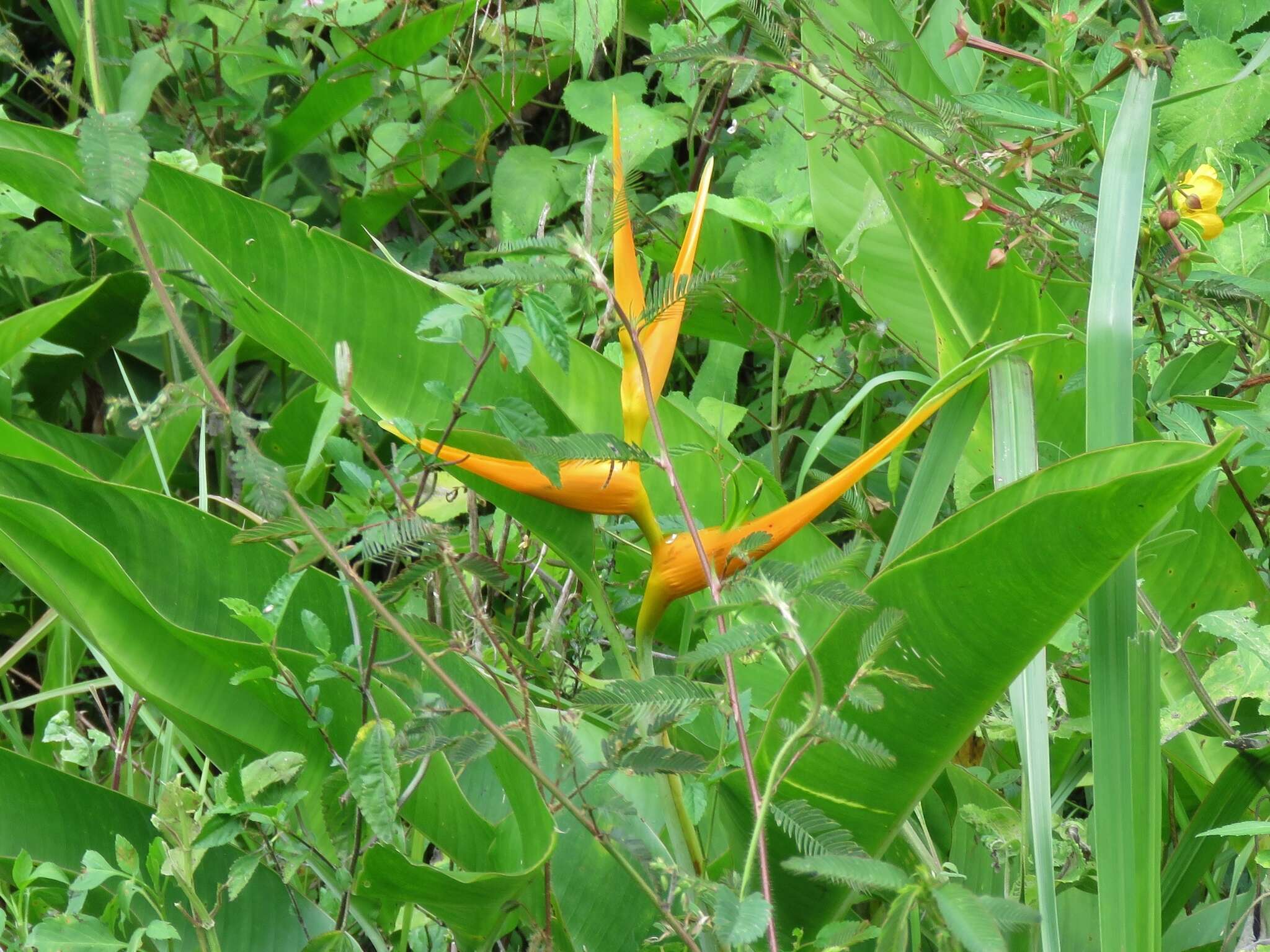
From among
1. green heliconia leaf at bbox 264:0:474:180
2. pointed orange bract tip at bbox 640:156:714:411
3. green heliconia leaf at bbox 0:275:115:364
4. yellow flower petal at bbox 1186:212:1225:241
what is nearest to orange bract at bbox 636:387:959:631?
pointed orange bract tip at bbox 640:156:714:411

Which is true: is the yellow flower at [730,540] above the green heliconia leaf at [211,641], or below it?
above

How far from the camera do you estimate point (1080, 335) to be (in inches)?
39.9

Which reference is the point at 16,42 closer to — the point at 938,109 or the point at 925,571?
the point at 938,109

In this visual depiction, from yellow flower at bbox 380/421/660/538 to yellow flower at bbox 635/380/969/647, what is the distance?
3 centimetres

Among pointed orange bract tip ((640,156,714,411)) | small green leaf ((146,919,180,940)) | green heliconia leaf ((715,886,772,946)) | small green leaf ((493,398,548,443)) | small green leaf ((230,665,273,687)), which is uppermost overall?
pointed orange bract tip ((640,156,714,411))

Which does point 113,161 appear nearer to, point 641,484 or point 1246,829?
point 641,484

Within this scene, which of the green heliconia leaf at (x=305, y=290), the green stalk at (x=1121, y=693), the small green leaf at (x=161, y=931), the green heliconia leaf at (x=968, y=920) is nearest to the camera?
the green heliconia leaf at (x=968, y=920)

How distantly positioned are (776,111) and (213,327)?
1.08m

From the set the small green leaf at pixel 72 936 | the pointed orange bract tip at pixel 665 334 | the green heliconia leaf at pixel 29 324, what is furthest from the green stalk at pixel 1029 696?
the green heliconia leaf at pixel 29 324

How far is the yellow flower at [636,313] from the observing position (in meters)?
0.78

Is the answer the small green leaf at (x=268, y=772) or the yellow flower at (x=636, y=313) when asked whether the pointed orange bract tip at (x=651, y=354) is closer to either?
the yellow flower at (x=636, y=313)

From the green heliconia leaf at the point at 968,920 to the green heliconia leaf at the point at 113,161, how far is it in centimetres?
52

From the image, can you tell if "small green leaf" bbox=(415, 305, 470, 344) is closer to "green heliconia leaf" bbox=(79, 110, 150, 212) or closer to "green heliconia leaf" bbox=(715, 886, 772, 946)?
"green heliconia leaf" bbox=(79, 110, 150, 212)

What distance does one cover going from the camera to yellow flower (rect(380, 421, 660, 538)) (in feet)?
2.66
